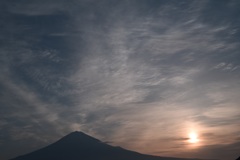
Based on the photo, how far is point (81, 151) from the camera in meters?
174

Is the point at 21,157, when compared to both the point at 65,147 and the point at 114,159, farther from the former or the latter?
the point at 114,159

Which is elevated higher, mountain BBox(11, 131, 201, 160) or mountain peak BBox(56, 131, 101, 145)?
mountain peak BBox(56, 131, 101, 145)

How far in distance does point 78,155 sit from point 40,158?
2064 cm

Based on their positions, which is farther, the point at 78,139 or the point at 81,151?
the point at 78,139

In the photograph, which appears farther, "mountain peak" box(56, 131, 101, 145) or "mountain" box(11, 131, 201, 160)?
"mountain peak" box(56, 131, 101, 145)

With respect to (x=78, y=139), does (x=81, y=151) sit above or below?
below

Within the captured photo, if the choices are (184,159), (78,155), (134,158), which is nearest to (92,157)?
(78,155)

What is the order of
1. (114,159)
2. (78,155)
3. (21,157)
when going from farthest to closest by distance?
(21,157), (78,155), (114,159)

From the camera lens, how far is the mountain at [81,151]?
165 meters

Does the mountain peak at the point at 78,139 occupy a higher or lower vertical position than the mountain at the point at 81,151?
higher

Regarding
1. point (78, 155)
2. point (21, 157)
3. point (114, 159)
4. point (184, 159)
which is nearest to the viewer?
point (114, 159)

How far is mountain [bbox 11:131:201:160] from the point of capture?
165188 millimetres

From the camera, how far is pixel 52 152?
177000 millimetres

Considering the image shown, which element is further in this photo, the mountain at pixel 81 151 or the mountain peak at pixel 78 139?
the mountain peak at pixel 78 139
